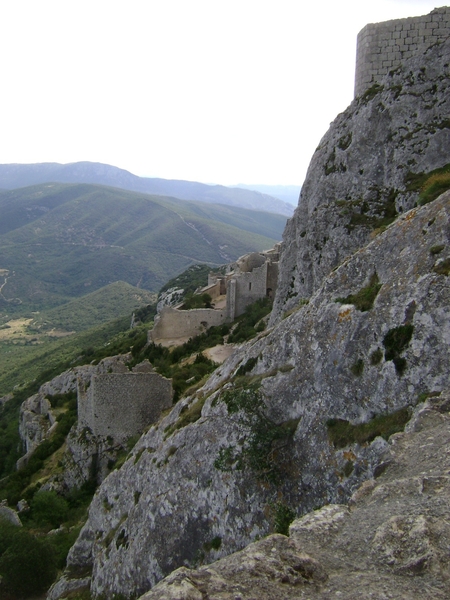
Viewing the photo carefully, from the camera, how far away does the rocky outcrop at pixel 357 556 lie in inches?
221

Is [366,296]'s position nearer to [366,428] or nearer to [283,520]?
[366,428]

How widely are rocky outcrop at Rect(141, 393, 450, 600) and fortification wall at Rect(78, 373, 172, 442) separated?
13.7m

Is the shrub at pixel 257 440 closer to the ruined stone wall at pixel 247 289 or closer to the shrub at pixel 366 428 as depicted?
the shrub at pixel 366 428

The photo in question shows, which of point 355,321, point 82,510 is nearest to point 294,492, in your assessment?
point 355,321

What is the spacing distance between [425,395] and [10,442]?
29.5 meters

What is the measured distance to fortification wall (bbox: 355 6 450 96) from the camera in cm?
2183

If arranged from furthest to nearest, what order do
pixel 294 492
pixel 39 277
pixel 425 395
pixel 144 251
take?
1. pixel 144 251
2. pixel 39 277
3. pixel 294 492
4. pixel 425 395

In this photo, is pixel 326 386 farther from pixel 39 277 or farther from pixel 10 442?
pixel 39 277

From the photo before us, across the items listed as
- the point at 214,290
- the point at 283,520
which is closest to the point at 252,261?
the point at 214,290

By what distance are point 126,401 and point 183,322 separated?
11.3 meters

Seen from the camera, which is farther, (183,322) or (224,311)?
(224,311)

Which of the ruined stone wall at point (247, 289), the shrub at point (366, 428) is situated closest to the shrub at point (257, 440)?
the shrub at point (366, 428)

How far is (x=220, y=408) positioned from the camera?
13.3 metres

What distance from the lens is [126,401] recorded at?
20.7m
